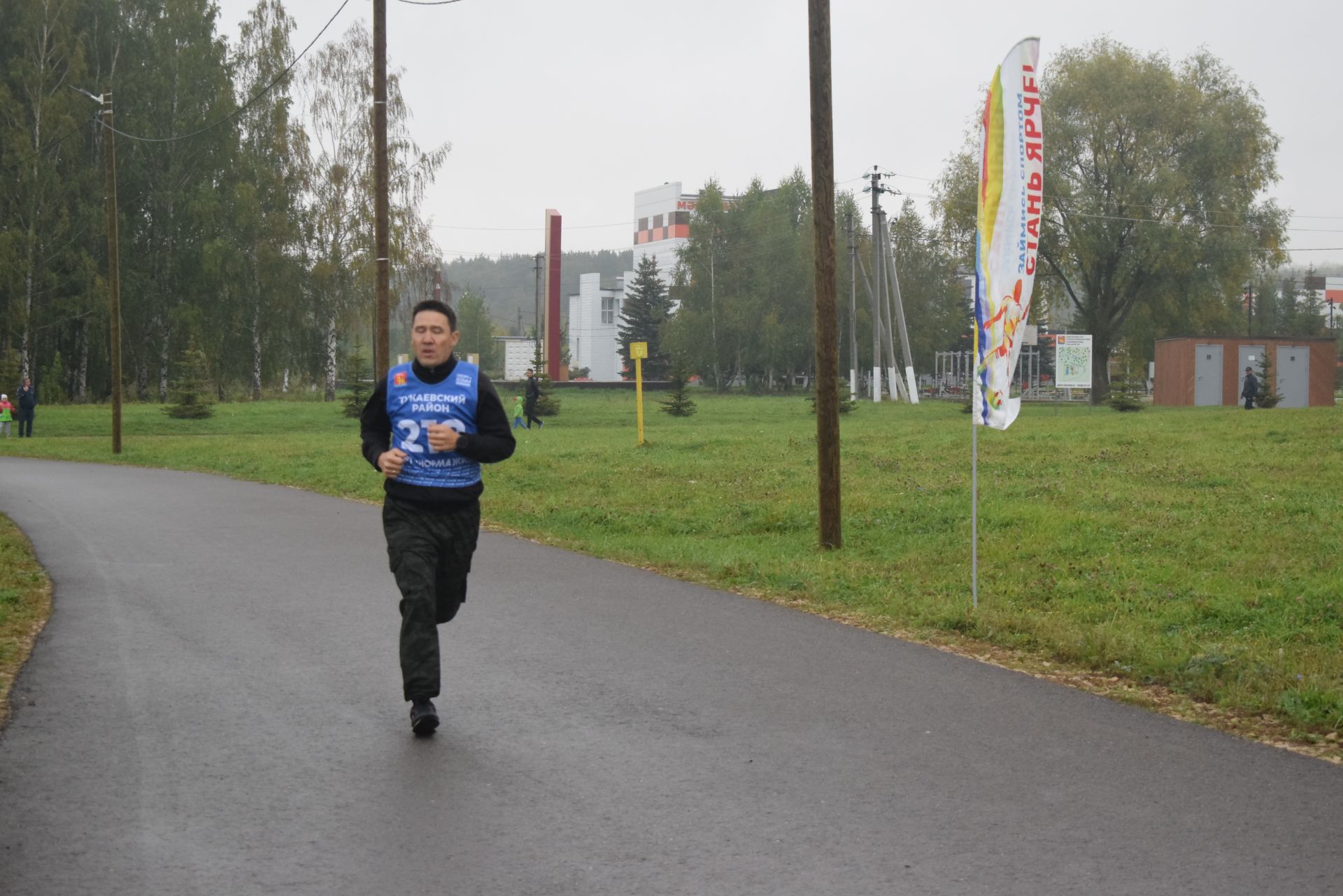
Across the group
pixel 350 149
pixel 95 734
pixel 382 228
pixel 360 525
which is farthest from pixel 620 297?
pixel 95 734

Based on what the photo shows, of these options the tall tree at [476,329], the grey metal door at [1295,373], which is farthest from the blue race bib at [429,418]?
the tall tree at [476,329]

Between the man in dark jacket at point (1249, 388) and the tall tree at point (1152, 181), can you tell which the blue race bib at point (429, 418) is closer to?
the man in dark jacket at point (1249, 388)

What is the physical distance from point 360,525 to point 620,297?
5033 inches

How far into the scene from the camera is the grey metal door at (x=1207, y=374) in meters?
50.6

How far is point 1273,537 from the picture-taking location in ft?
38.2

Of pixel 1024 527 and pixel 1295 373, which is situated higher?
pixel 1295 373

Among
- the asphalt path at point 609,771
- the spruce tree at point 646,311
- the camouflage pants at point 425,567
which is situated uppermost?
the spruce tree at point 646,311

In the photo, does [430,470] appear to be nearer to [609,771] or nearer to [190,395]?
[609,771]

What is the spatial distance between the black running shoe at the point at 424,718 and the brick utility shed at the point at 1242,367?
49109 mm

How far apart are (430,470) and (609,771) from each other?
5.02 feet

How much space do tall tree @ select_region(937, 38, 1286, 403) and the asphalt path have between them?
1878 inches

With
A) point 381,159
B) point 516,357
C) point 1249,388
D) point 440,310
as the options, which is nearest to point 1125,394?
point 1249,388

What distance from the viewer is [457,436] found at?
575 centimetres

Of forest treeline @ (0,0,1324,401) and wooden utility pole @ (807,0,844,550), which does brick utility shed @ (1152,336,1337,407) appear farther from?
wooden utility pole @ (807,0,844,550)
